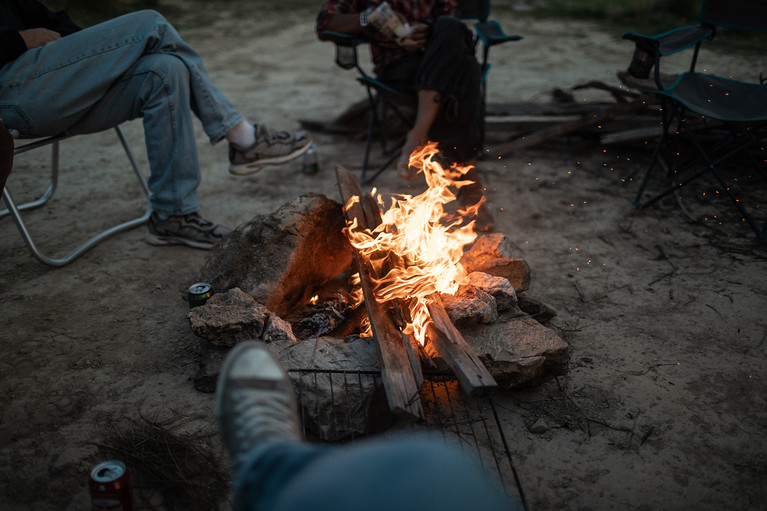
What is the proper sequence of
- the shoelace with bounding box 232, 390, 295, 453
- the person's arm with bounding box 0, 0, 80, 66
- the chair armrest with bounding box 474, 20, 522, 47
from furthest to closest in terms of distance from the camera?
1. the chair armrest with bounding box 474, 20, 522, 47
2. the person's arm with bounding box 0, 0, 80, 66
3. the shoelace with bounding box 232, 390, 295, 453

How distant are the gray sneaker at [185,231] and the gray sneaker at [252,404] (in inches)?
75.6

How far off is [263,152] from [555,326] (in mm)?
1935

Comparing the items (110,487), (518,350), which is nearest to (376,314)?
(518,350)

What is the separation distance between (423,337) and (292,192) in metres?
2.14

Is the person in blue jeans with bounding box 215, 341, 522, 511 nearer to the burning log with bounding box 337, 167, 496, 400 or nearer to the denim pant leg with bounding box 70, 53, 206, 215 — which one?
the burning log with bounding box 337, 167, 496, 400

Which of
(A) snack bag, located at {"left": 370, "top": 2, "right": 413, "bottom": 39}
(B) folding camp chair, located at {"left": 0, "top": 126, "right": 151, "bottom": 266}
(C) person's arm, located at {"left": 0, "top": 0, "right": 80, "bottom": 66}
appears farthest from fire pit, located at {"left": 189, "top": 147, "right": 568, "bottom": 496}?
(C) person's arm, located at {"left": 0, "top": 0, "right": 80, "bottom": 66}

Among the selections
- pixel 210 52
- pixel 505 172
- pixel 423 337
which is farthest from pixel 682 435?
pixel 210 52

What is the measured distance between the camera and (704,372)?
2227 mm

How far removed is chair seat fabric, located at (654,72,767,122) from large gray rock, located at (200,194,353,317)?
215cm

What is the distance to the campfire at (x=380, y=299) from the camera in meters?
2.04

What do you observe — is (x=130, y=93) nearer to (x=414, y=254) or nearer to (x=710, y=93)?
(x=414, y=254)

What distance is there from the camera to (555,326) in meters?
2.53

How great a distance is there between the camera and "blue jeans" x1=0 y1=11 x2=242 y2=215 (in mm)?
2652

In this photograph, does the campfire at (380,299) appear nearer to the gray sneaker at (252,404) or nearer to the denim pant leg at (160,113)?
the gray sneaker at (252,404)
